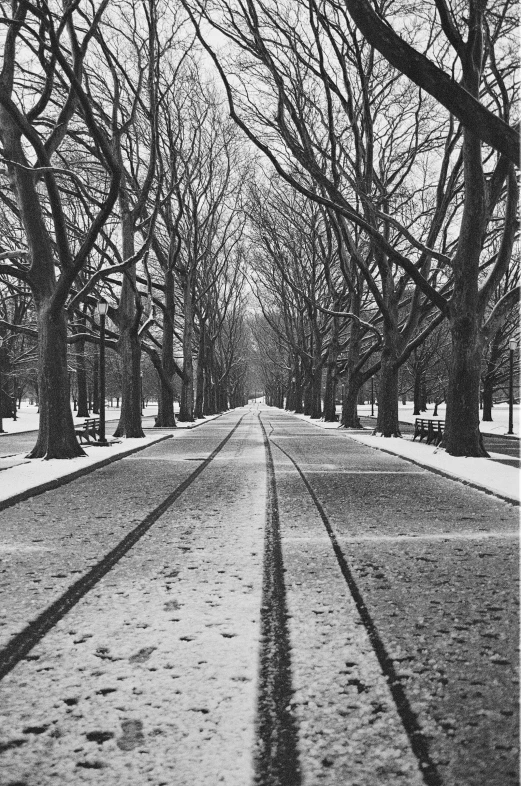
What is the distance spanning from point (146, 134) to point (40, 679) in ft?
75.2

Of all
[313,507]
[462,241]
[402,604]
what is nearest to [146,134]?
[462,241]

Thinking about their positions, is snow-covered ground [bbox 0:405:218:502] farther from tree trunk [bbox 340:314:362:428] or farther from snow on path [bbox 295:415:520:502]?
tree trunk [bbox 340:314:362:428]

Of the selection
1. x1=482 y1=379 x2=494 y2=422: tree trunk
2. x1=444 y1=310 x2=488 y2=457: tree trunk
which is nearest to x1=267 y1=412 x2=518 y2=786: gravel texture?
x1=444 y1=310 x2=488 y2=457: tree trunk

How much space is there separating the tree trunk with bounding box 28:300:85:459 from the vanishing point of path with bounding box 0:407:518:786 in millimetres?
6670

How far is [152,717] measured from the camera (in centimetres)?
296

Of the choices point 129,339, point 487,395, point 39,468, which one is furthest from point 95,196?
point 487,395

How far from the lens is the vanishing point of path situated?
2.63 metres

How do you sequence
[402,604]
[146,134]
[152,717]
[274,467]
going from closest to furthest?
1. [152,717]
2. [402,604]
3. [274,467]
4. [146,134]

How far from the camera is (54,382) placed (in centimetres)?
1452

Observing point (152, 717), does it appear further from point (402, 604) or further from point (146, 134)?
point (146, 134)

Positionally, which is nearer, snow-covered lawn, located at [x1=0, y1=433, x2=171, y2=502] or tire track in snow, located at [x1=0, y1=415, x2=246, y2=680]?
tire track in snow, located at [x1=0, y1=415, x2=246, y2=680]

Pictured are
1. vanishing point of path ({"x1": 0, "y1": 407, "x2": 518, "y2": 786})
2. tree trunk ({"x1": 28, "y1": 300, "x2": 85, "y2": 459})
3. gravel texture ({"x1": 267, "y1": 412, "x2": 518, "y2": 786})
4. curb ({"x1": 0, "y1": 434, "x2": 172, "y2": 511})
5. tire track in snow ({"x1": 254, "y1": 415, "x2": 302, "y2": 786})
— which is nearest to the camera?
tire track in snow ({"x1": 254, "y1": 415, "x2": 302, "y2": 786})

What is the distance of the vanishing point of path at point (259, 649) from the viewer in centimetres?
263

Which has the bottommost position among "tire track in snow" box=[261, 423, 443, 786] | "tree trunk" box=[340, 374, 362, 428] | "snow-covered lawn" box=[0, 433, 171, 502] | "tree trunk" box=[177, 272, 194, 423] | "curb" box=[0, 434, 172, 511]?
"tire track in snow" box=[261, 423, 443, 786]
